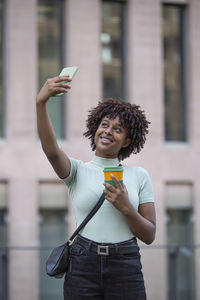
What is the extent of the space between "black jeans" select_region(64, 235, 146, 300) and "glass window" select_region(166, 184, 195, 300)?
5.41 meters

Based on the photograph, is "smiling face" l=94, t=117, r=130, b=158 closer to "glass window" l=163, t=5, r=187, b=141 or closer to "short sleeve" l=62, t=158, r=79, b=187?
"short sleeve" l=62, t=158, r=79, b=187

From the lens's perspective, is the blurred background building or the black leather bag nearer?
the black leather bag

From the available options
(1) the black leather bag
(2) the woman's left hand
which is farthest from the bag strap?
(2) the woman's left hand

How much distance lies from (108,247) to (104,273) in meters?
0.14

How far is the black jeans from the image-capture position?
324 cm

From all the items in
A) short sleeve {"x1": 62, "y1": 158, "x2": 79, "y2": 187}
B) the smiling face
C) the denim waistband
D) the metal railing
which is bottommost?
the metal railing

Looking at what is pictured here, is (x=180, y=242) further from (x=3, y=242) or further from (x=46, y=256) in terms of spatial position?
(x=3, y=242)

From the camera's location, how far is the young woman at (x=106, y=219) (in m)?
3.21

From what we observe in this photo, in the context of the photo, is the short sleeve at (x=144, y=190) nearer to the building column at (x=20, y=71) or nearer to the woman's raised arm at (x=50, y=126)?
the woman's raised arm at (x=50, y=126)

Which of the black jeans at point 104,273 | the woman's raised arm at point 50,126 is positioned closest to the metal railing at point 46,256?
the black jeans at point 104,273

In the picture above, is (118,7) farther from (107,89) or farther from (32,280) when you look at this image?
(32,280)

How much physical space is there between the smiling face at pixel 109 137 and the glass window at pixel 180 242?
213 inches

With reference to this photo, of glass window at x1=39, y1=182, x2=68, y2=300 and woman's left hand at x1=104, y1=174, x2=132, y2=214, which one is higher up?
woman's left hand at x1=104, y1=174, x2=132, y2=214

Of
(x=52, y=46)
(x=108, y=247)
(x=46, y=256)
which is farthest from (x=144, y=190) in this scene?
(x=52, y=46)
